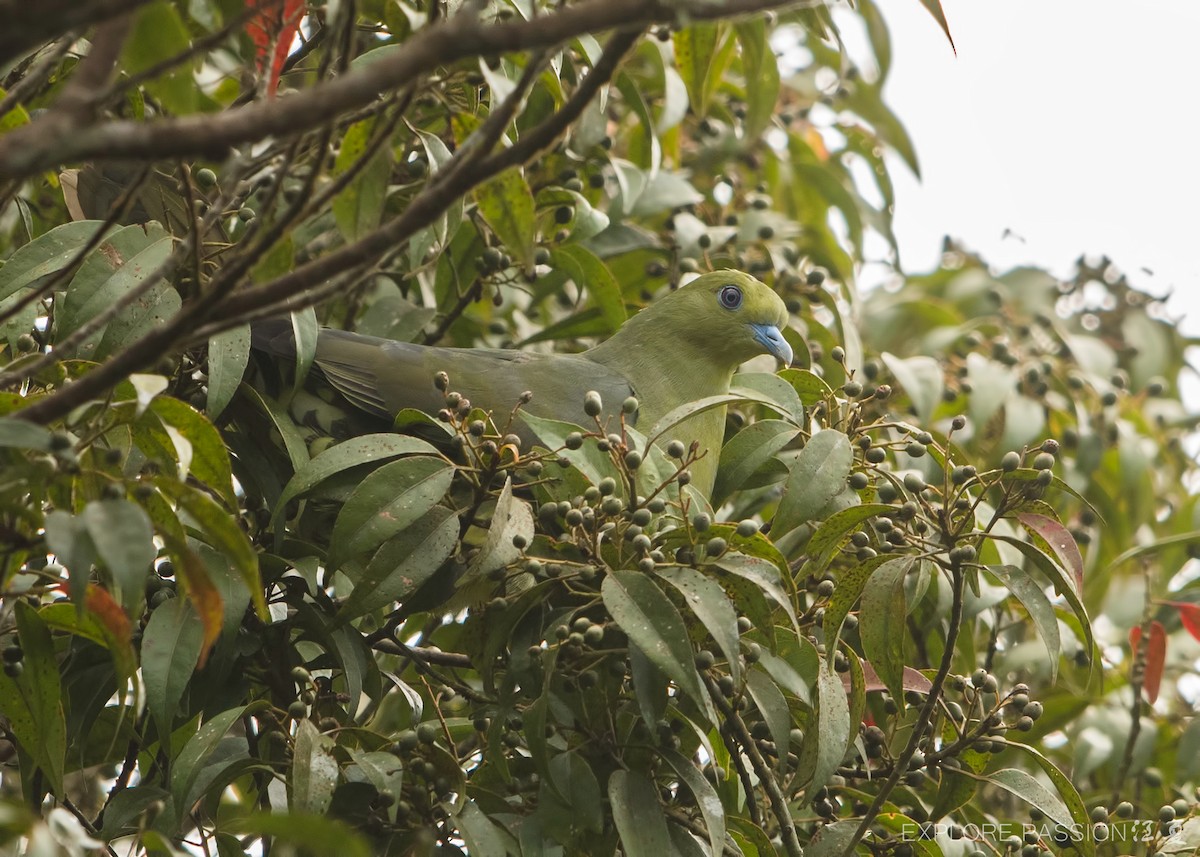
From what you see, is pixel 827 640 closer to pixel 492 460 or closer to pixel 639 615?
pixel 639 615

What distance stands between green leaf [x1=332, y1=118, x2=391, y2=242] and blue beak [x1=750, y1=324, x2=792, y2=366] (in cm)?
227

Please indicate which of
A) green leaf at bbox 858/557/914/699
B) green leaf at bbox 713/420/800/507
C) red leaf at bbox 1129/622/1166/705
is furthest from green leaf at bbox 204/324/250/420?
red leaf at bbox 1129/622/1166/705

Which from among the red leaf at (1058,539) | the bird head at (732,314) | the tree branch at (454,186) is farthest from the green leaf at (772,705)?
the bird head at (732,314)

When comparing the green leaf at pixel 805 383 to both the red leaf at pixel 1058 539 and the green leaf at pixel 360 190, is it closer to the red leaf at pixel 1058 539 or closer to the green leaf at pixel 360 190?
the red leaf at pixel 1058 539

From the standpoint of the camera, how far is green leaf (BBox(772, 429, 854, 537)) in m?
2.57

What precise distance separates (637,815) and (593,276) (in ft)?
5.65

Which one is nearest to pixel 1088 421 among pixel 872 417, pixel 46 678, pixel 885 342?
pixel 885 342

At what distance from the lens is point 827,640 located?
2525 mm

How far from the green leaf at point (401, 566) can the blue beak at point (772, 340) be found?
164 cm

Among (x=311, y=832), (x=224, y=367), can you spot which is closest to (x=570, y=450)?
(x=224, y=367)

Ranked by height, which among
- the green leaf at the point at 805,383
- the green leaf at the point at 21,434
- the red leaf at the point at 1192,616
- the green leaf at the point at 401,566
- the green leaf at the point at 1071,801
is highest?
the green leaf at the point at 805,383

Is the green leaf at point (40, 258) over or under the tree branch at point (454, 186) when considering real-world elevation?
under

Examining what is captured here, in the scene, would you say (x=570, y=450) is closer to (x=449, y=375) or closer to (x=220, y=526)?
(x=220, y=526)

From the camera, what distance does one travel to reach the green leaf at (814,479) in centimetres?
257
